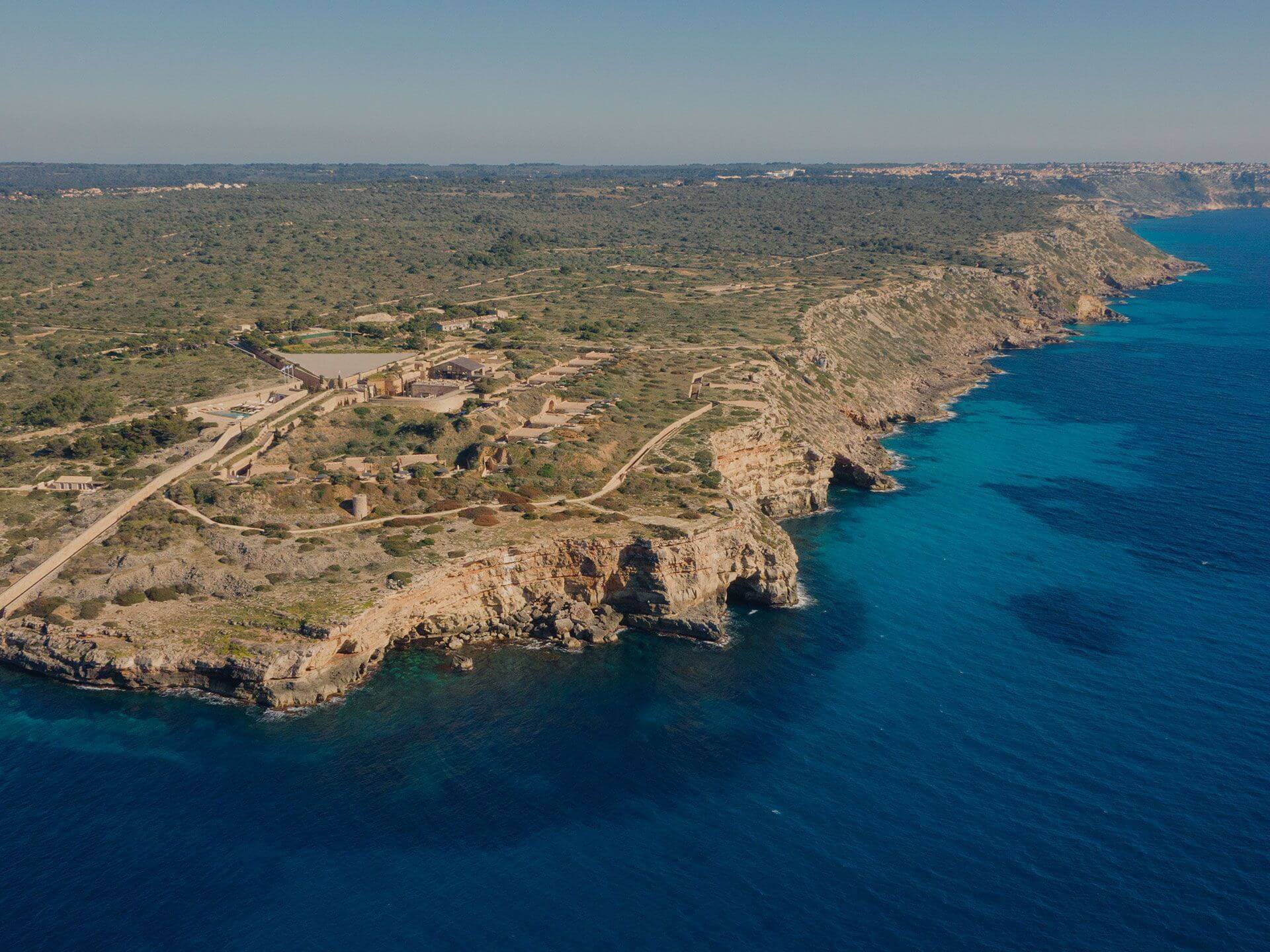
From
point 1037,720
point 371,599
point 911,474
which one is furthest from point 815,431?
point 371,599

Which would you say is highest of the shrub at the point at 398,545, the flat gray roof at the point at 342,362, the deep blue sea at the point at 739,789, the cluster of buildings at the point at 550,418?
the flat gray roof at the point at 342,362

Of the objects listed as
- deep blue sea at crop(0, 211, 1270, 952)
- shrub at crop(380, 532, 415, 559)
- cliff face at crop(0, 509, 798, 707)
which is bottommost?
deep blue sea at crop(0, 211, 1270, 952)

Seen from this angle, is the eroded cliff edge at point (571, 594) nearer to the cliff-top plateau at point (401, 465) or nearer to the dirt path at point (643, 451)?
the cliff-top plateau at point (401, 465)

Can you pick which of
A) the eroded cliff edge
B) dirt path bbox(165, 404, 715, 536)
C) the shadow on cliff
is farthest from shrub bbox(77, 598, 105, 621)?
the shadow on cliff

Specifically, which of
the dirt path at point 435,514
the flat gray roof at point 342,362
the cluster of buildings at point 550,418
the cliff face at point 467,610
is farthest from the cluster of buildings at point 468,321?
the cliff face at point 467,610

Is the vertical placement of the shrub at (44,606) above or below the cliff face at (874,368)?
below

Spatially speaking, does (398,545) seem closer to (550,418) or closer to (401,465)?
(401,465)

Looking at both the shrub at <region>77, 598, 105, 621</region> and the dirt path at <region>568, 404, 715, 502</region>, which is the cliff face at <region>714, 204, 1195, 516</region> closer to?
the dirt path at <region>568, 404, 715, 502</region>

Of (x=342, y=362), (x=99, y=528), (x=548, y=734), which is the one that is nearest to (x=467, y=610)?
(x=548, y=734)
